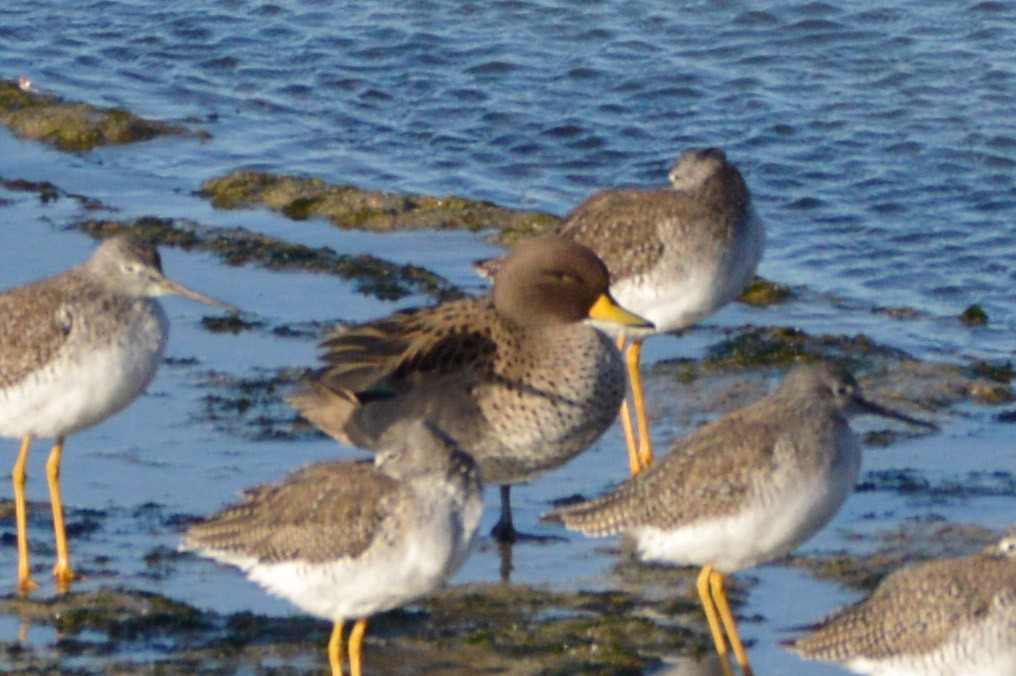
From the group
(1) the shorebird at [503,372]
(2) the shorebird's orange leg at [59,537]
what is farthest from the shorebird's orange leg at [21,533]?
(1) the shorebird at [503,372]

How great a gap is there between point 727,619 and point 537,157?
7804 mm

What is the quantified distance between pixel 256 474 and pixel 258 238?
3516mm

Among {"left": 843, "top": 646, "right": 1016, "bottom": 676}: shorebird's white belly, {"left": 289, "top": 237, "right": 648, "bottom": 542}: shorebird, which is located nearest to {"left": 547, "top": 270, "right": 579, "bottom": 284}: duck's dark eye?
{"left": 289, "top": 237, "right": 648, "bottom": 542}: shorebird

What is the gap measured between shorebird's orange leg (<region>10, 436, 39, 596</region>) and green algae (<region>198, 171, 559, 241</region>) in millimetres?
4746

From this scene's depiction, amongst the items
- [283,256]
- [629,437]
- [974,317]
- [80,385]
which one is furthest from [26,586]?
[974,317]

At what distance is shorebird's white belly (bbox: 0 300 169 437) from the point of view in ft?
24.5

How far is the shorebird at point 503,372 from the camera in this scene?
7.96 metres

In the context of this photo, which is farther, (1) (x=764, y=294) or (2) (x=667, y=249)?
(1) (x=764, y=294)

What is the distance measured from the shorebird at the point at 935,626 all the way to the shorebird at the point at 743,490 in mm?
391

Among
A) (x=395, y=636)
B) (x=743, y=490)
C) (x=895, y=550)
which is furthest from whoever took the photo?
(x=895, y=550)

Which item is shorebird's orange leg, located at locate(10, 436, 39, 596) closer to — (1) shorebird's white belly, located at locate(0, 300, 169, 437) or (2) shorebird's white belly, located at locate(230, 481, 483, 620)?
(1) shorebird's white belly, located at locate(0, 300, 169, 437)

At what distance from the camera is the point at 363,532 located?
6.40 m

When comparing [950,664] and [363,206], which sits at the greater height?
[950,664]

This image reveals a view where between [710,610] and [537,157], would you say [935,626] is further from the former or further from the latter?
[537,157]
